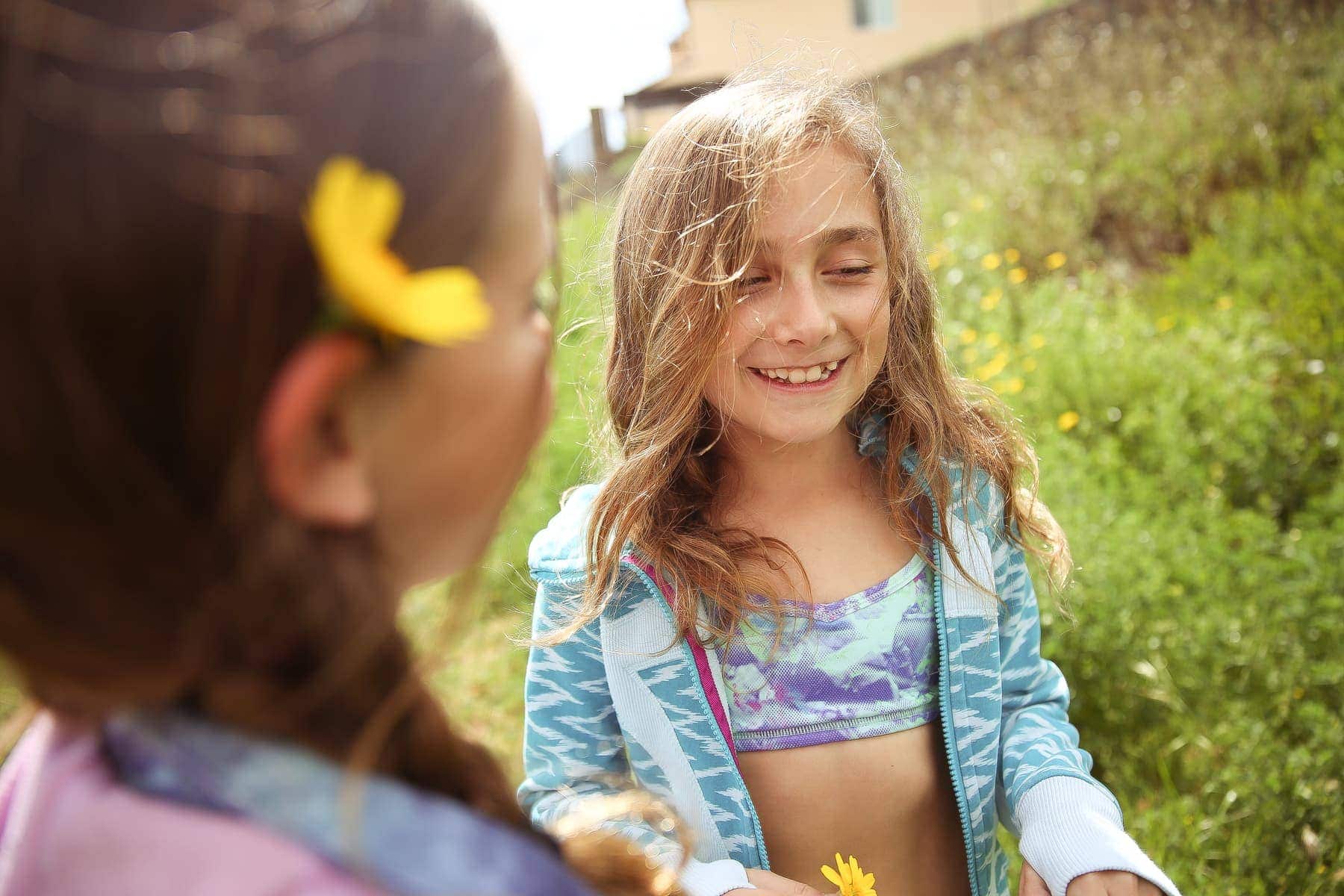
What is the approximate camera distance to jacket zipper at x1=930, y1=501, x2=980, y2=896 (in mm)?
1542

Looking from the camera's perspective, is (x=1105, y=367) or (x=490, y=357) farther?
(x=1105, y=367)

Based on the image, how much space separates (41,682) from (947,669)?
1255 mm

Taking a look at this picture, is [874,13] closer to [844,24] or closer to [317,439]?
[844,24]

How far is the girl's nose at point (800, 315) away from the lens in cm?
148

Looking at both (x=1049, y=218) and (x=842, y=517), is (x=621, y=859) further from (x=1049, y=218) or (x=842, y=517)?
(x=1049, y=218)

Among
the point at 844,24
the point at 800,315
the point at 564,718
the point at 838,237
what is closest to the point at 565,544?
the point at 564,718

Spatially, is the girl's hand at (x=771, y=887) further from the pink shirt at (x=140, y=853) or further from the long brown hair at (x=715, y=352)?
the pink shirt at (x=140, y=853)

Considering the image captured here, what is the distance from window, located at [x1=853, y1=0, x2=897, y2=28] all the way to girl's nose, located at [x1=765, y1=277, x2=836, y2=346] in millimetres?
15268

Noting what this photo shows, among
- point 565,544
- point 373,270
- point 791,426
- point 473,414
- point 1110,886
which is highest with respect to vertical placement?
point 373,270

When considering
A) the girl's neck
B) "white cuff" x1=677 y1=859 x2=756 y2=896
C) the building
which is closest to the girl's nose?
the girl's neck

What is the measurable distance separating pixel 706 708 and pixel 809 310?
0.63 metres

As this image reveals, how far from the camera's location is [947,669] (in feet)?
5.08

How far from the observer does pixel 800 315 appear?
1484 millimetres

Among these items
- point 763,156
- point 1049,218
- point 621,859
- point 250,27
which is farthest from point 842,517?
point 1049,218
